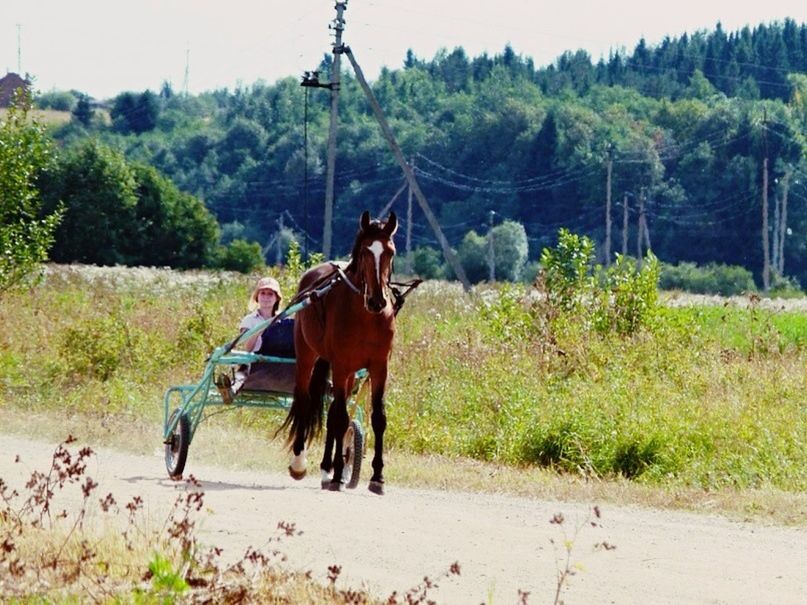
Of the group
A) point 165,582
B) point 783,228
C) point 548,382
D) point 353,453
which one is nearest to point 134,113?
point 783,228

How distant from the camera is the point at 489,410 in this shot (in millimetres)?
17719

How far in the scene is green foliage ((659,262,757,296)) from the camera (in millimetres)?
80625

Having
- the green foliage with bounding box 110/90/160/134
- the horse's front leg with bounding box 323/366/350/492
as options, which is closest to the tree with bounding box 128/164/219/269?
the horse's front leg with bounding box 323/366/350/492

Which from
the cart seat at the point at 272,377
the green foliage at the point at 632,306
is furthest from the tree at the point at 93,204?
the cart seat at the point at 272,377

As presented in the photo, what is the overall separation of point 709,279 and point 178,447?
70838mm

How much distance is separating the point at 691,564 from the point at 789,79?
505 feet

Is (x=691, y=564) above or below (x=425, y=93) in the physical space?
below

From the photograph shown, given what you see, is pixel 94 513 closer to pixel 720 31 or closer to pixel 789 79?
pixel 789 79

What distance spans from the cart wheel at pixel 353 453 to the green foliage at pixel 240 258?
172 feet

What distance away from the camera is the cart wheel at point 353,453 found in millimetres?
13172

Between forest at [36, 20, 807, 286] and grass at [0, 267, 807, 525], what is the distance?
4192 centimetres

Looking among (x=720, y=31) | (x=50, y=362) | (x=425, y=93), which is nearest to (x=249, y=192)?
(x=425, y=93)

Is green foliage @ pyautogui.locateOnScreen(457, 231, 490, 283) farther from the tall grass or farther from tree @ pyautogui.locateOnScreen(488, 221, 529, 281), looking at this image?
the tall grass

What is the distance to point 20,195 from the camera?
26109 mm
